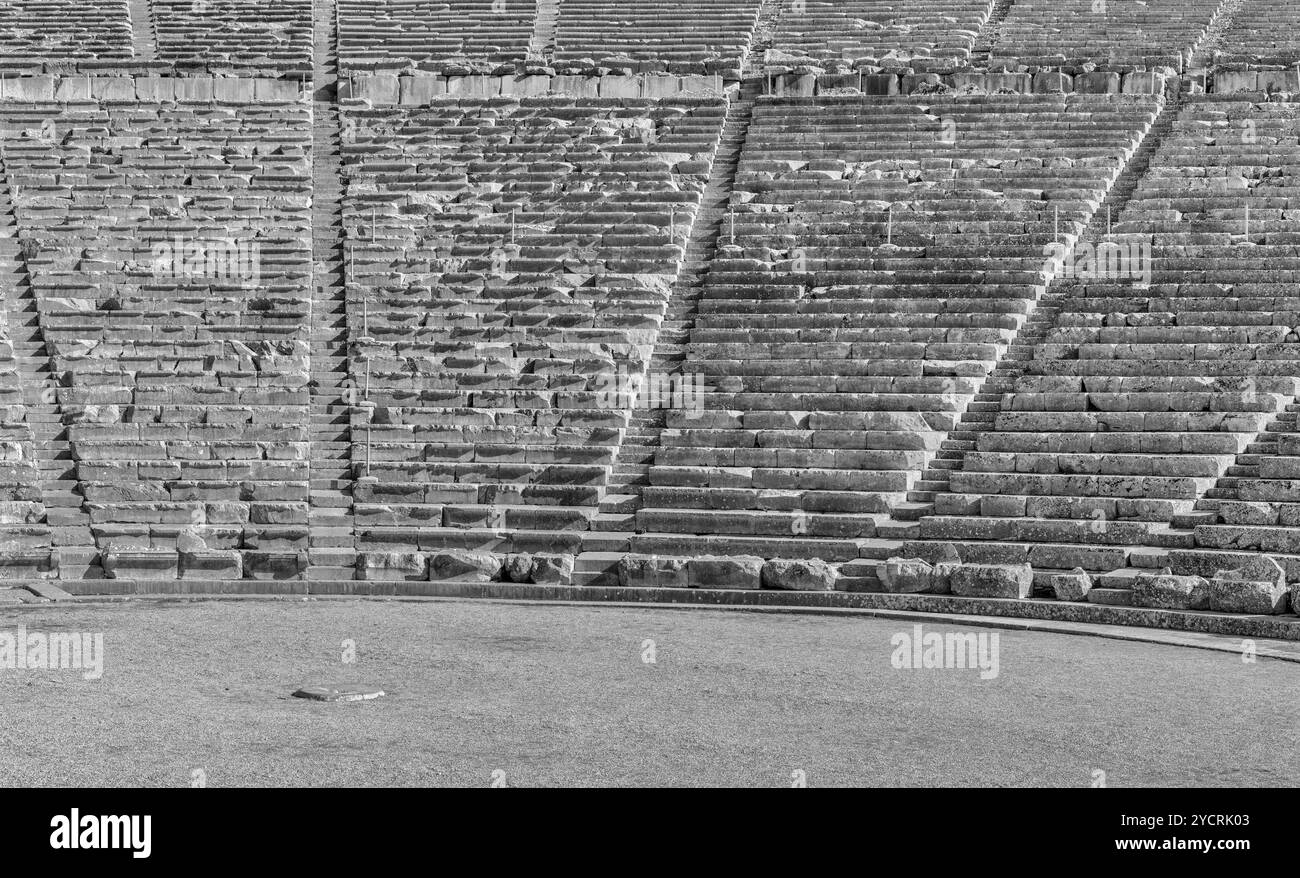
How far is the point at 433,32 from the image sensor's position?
82.7 ft

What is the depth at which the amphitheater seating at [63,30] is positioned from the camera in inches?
950

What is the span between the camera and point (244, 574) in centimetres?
1505

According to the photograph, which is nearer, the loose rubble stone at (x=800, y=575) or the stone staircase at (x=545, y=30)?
the loose rubble stone at (x=800, y=575)

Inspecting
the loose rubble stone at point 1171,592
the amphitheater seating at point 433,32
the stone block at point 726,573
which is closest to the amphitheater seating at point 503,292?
the stone block at point 726,573

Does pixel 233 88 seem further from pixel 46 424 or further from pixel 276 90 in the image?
pixel 46 424

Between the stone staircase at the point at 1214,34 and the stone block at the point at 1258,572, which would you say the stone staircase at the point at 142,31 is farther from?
the stone block at the point at 1258,572

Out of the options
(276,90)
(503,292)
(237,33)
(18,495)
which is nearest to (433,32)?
(237,33)

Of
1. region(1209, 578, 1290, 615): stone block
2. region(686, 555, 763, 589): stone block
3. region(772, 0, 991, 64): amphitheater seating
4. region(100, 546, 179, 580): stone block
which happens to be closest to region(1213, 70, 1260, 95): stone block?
region(772, 0, 991, 64): amphitheater seating

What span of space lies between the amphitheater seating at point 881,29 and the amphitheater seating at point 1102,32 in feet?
1.91

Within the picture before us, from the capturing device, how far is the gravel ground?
7879 mm

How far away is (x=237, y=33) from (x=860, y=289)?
1231cm

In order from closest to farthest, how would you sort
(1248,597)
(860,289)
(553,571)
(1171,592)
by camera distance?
(1248,597) < (1171,592) < (553,571) < (860,289)

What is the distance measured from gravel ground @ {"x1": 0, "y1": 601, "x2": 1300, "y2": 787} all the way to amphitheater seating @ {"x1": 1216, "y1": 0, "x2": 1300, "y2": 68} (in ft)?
38.8

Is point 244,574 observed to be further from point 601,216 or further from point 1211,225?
point 1211,225
